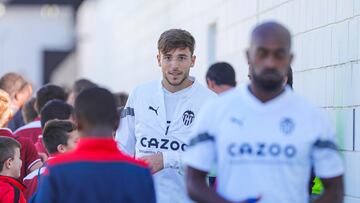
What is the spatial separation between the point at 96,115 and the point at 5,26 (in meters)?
31.3

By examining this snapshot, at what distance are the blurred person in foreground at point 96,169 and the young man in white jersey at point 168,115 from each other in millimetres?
1501

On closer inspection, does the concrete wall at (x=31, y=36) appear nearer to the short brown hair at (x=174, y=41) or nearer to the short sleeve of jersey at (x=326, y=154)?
the short brown hair at (x=174, y=41)

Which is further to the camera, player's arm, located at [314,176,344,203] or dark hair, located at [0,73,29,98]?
dark hair, located at [0,73,29,98]

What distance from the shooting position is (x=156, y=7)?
16.8m

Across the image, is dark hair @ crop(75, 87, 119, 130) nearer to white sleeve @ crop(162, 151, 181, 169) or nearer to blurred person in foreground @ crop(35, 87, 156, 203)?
blurred person in foreground @ crop(35, 87, 156, 203)

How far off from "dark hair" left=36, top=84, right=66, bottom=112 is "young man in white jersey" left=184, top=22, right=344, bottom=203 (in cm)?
596

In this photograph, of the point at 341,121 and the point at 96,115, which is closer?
the point at 96,115

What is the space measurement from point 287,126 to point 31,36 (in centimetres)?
3277

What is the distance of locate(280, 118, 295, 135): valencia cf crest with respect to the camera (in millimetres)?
4668

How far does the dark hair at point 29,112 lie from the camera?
35.6 feet

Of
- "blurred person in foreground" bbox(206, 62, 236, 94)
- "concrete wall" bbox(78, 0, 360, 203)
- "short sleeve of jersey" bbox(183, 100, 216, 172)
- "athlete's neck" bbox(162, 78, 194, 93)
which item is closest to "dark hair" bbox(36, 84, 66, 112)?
"concrete wall" bbox(78, 0, 360, 203)

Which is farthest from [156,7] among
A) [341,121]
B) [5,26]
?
[5,26]

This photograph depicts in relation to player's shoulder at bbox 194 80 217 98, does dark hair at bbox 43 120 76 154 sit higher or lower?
lower

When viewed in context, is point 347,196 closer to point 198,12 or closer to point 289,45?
point 289,45
